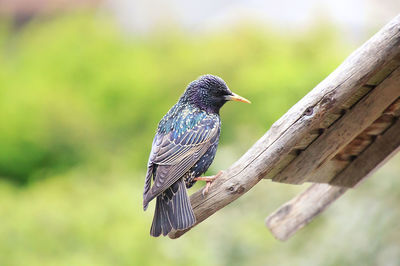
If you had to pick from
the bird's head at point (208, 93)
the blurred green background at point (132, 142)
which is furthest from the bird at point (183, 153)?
the blurred green background at point (132, 142)

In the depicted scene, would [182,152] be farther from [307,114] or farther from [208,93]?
[307,114]

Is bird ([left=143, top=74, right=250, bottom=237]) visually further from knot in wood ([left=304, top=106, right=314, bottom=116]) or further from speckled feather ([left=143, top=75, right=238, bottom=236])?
knot in wood ([left=304, top=106, right=314, bottom=116])

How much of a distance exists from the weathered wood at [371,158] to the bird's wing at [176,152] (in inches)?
29.5

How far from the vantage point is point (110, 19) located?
10562 millimetres

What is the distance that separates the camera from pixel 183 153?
9.12ft

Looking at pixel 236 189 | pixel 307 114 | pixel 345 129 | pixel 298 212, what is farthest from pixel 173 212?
pixel 298 212

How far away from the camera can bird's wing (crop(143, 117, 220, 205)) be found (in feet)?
8.75

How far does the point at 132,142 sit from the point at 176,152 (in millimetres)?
4629

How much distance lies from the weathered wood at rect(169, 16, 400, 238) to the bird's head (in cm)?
48

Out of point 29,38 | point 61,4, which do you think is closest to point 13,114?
point 29,38

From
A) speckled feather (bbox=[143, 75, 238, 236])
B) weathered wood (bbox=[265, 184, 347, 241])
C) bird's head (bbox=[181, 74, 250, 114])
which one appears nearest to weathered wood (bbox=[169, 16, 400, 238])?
speckled feather (bbox=[143, 75, 238, 236])

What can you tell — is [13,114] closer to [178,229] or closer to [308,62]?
[308,62]

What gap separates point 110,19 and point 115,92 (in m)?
3.04

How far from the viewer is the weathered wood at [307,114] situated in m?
2.44
